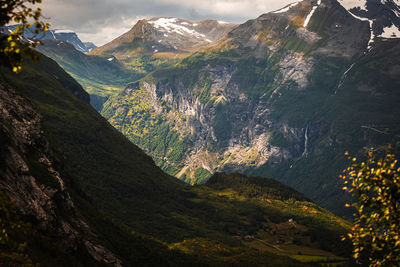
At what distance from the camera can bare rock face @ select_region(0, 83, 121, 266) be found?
107m

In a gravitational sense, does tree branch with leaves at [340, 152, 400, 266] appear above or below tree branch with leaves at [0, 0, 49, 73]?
below

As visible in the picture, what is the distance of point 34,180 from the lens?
383 feet

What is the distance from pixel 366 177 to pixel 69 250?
112751 mm

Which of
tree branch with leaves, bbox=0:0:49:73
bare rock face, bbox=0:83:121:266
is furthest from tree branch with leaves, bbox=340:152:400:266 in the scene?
bare rock face, bbox=0:83:121:266

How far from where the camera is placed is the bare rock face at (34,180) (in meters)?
107

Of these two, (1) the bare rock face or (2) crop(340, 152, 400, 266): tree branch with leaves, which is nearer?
(2) crop(340, 152, 400, 266): tree branch with leaves

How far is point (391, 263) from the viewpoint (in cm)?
3297

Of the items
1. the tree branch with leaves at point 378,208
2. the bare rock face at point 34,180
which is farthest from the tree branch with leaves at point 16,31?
the bare rock face at point 34,180

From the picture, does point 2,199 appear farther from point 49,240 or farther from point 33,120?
point 33,120

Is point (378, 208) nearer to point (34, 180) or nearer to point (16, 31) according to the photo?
point (16, 31)

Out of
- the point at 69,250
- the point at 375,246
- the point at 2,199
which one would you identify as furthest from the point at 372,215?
the point at 69,250

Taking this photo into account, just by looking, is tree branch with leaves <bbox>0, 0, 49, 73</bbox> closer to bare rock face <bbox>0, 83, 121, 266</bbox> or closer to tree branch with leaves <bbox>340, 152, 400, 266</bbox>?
tree branch with leaves <bbox>340, 152, 400, 266</bbox>

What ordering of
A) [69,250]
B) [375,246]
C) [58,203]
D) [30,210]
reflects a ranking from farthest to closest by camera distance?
[58,203] → [69,250] → [30,210] → [375,246]

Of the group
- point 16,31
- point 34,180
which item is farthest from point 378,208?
point 34,180
